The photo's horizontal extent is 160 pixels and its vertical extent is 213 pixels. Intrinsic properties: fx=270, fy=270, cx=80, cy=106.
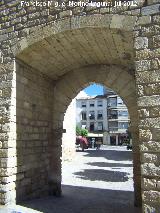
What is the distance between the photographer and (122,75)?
5.96 metres

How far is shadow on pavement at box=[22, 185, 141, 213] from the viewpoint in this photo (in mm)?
5121

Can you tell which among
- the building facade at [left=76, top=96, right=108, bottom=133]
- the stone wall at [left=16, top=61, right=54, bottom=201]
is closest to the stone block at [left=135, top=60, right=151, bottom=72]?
the stone wall at [left=16, top=61, right=54, bottom=201]

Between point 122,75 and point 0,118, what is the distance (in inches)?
109

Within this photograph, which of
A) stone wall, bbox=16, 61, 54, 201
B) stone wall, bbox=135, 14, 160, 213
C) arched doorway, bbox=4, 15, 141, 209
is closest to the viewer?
stone wall, bbox=135, 14, 160, 213

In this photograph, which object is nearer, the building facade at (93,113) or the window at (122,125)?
the window at (122,125)

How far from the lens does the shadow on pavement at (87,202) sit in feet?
16.8

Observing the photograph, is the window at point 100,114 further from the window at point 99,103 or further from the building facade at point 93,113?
the window at point 99,103

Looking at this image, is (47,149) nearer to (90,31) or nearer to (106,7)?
(90,31)

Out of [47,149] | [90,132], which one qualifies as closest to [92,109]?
[90,132]

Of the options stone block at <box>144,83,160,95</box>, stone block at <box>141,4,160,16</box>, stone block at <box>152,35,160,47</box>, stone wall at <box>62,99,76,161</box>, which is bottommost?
stone wall at <box>62,99,76,161</box>

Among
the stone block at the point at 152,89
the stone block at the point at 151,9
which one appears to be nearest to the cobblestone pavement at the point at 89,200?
the stone block at the point at 152,89

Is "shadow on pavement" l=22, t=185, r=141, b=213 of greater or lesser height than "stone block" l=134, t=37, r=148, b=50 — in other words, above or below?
below

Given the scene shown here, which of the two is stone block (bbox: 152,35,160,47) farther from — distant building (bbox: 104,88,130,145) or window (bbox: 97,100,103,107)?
window (bbox: 97,100,103,107)

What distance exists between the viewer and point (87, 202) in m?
5.85
